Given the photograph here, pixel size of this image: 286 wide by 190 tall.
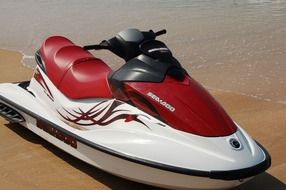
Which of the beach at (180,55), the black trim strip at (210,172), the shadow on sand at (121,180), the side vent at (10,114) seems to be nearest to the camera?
the black trim strip at (210,172)

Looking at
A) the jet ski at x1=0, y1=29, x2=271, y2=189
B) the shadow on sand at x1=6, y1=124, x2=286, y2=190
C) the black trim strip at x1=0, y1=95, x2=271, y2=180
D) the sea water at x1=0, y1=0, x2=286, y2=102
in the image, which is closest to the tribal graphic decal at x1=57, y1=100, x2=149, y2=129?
the jet ski at x1=0, y1=29, x2=271, y2=189

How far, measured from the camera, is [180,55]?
8.12 metres

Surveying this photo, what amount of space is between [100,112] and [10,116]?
4.05 feet

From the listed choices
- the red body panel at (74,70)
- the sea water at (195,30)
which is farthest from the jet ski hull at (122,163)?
the sea water at (195,30)

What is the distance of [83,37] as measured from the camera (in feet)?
31.8

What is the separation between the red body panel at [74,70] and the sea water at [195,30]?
7.80 feet

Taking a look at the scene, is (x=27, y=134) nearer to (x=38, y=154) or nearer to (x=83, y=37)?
(x=38, y=154)

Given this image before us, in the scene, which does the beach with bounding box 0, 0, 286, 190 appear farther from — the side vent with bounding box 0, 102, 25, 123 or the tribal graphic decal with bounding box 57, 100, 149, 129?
the tribal graphic decal with bounding box 57, 100, 149, 129

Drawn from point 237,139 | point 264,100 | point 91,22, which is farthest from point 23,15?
point 237,139

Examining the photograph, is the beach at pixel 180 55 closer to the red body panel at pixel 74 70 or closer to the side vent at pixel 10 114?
the side vent at pixel 10 114

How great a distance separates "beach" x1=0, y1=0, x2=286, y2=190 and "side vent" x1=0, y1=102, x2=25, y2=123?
0.68 feet

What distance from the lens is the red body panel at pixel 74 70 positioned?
3811 mm

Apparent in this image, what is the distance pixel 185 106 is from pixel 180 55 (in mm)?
4846

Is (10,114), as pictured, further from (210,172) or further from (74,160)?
(210,172)
